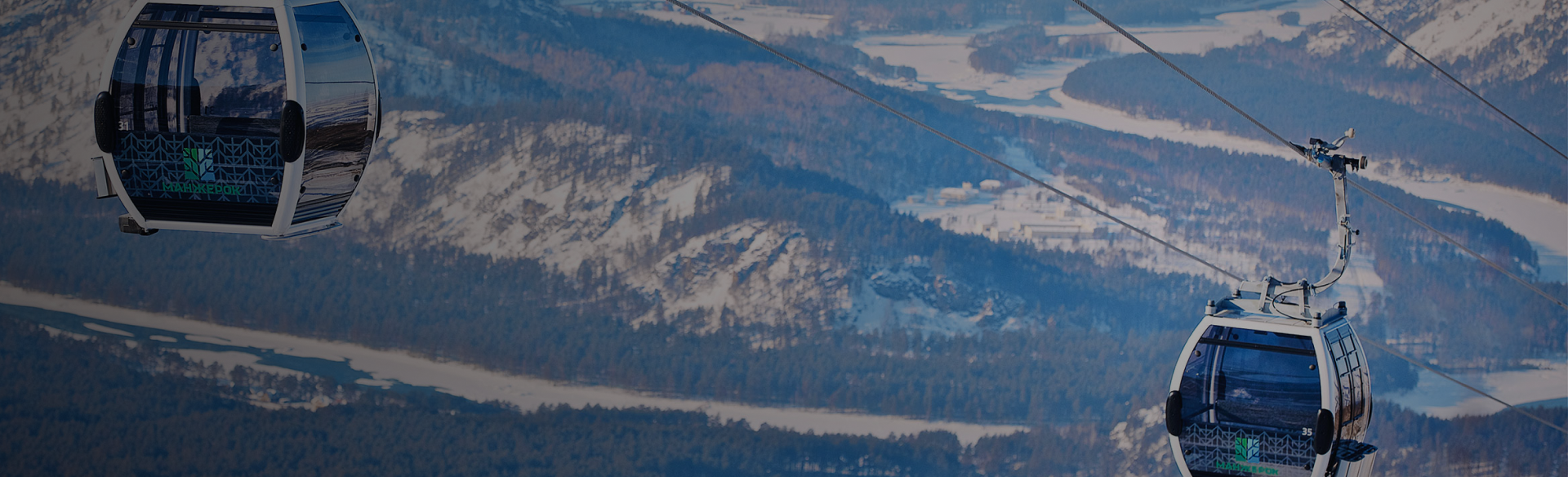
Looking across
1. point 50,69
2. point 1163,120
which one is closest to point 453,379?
point 50,69

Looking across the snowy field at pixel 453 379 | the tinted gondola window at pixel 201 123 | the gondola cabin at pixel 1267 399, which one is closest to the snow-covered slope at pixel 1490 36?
the snowy field at pixel 453 379

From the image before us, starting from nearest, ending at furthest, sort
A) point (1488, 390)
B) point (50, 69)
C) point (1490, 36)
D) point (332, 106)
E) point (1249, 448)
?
point (332, 106), point (1249, 448), point (1490, 36), point (1488, 390), point (50, 69)

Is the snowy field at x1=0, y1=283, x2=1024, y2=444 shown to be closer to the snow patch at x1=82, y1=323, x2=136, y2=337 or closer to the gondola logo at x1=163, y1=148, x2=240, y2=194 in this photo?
the snow patch at x1=82, y1=323, x2=136, y2=337

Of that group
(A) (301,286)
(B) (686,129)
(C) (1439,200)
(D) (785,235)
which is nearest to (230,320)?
(A) (301,286)

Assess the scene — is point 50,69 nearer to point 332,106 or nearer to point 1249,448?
point 332,106

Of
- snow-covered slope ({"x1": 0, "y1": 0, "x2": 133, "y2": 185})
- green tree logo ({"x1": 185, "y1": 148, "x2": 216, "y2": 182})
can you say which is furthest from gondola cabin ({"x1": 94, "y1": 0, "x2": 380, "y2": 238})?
snow-covered slope ({"x1": 0, "y1": 0, "x2": 133, "y2": 185})

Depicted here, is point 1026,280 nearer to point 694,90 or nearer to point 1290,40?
point 1290,40

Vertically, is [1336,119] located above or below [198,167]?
below

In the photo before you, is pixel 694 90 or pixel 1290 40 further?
pixel 694 90
